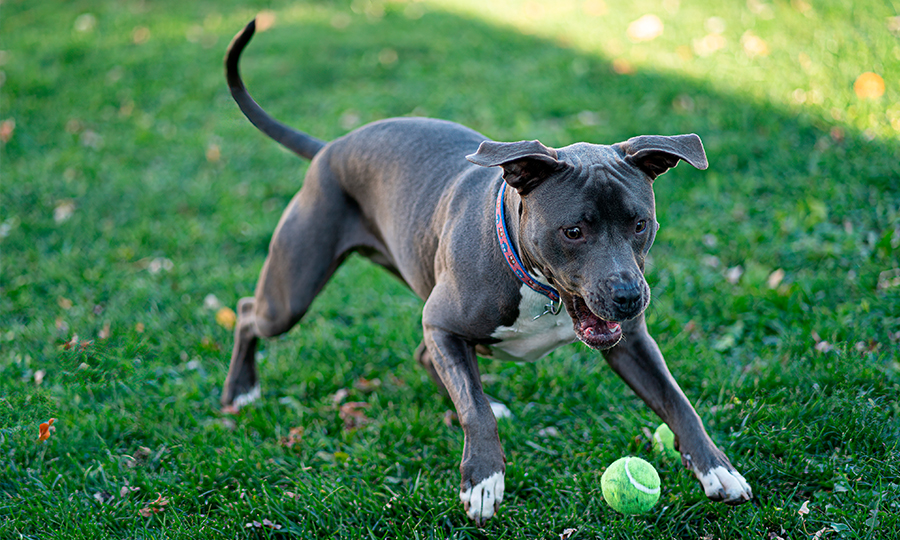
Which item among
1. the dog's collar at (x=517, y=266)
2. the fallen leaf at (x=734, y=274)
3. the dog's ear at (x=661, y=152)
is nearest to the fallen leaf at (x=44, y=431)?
the dog's collar at (x=517, y=266)

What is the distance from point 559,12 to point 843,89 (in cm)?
434

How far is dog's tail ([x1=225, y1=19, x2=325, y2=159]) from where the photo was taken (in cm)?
390

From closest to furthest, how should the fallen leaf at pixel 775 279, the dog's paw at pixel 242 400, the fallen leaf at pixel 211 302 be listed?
the dog's paw at pixel 242 400 < the fallen leaf at pixel 775 279 < the fallen leaf at pixel 211 302

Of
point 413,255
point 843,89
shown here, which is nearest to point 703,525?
point 413,255

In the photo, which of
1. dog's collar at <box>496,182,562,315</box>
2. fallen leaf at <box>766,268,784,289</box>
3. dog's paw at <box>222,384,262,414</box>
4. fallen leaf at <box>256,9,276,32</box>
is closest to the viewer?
dog's collar at <box>496,182,562,315</box>

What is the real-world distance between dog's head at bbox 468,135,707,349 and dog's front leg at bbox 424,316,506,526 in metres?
0.50

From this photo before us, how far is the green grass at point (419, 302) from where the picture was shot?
313 centimetres

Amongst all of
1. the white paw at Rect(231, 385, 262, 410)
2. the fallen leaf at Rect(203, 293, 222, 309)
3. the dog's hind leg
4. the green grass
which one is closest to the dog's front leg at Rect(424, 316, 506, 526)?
the green grass

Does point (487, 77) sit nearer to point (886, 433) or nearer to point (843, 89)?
point (843, 89)

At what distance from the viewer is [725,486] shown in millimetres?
2768

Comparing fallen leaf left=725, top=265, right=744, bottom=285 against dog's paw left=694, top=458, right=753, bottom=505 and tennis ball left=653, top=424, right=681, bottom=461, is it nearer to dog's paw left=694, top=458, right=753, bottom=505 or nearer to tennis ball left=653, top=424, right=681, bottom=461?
tennis ball left=653, top=424, right=681, bottom=461

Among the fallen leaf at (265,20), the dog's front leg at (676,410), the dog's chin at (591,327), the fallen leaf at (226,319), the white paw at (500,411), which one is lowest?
the fallen leaf at (265,20)

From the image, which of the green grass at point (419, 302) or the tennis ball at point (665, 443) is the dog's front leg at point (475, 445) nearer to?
the green grass at point (419, 302)

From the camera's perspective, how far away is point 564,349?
4.13 meters
